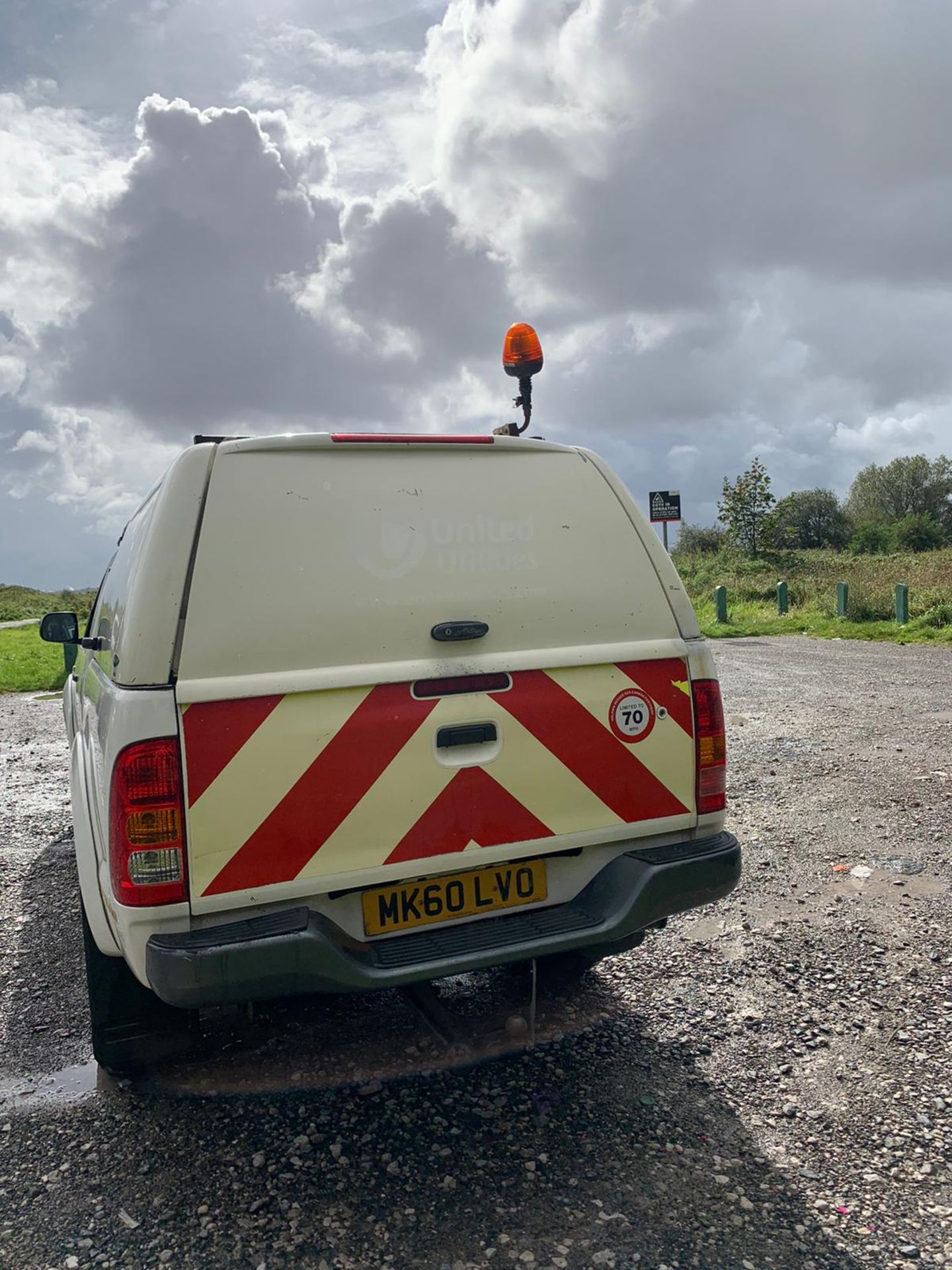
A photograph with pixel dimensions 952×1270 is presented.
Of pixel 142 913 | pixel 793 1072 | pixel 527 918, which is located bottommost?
pixel 793 1072

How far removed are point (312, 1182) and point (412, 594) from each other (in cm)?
167

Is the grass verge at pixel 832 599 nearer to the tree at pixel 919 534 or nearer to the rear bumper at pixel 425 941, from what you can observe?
the rear bumper at pixel 425 941

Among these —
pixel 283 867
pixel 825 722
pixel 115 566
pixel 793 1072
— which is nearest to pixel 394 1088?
pixel 283 867

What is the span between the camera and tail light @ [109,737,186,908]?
242cm

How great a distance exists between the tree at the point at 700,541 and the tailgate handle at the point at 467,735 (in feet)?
140

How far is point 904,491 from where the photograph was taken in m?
68.5

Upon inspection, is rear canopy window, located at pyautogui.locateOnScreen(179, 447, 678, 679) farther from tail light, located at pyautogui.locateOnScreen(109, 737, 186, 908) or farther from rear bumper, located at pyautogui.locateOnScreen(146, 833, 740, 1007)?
rear bumper, located at pyautogui.locateOnScreen(146, 833, 740, 1007)

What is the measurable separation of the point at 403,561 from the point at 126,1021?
5.71 feet

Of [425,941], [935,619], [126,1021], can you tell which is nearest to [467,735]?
[425,941]

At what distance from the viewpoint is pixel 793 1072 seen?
3068 mm

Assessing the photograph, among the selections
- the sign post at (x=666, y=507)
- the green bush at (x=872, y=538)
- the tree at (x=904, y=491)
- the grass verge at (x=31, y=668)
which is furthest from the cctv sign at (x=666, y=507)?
→ the tree at (x=904, y=491)

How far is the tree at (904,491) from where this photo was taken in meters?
67.0

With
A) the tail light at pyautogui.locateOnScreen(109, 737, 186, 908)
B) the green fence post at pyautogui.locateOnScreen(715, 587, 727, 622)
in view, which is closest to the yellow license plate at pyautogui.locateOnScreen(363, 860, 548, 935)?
the tail light at pyautogui.locateOnScreen(109, 737, 186, 908)

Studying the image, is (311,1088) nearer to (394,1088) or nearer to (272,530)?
(394,1088)
